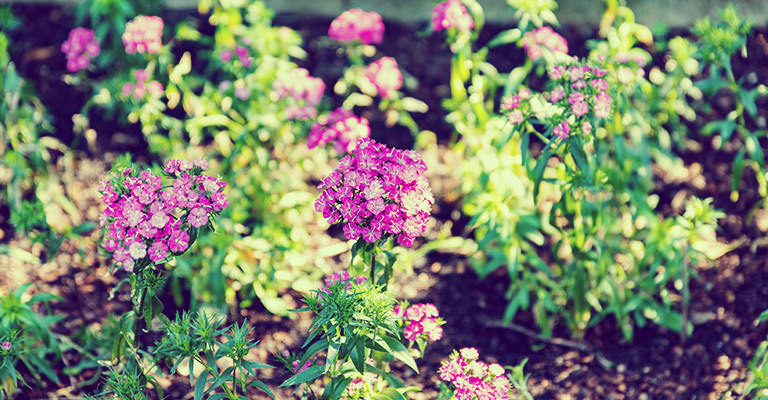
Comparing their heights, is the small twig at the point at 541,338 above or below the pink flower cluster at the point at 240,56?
below

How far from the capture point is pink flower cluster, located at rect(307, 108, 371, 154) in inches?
130

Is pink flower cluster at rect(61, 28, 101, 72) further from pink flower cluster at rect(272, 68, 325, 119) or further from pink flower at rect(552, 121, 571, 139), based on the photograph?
pink flower at rect(552, 121, 571, 139)

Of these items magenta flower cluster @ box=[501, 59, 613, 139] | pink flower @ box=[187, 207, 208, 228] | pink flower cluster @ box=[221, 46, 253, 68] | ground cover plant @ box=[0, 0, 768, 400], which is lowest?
ground cover plant @ box=[0, 0, 768, 400]

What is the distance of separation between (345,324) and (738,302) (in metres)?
2.23

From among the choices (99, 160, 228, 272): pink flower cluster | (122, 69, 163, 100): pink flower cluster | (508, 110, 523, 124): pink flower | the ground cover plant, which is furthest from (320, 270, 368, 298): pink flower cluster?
(122, 69, 163, 100): pink flower cluster

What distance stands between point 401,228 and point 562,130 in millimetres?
764

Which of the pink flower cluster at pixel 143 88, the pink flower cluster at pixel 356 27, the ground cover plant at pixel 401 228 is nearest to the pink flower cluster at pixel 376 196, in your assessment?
the ground cover plant at pixel 401 228

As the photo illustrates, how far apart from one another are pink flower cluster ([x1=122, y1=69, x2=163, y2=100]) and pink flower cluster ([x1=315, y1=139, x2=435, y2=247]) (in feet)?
5.58

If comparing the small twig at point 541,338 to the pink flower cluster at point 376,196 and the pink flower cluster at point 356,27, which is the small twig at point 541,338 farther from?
the pink flower cluster at point 356,27

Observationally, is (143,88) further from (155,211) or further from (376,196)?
(376,196)

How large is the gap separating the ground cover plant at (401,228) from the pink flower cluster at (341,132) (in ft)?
0.04

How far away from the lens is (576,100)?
2.60m

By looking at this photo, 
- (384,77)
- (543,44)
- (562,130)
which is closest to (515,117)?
(562,130)

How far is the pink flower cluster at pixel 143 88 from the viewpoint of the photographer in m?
3.59
